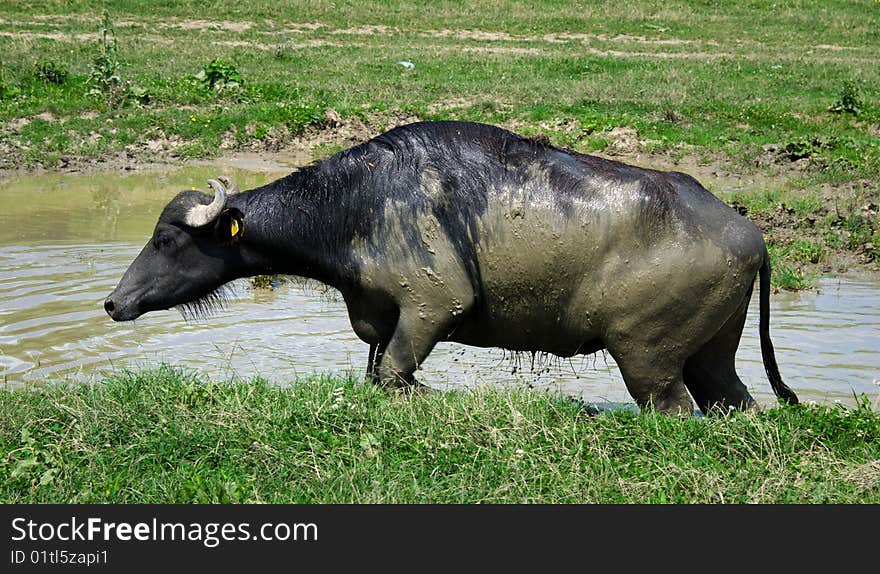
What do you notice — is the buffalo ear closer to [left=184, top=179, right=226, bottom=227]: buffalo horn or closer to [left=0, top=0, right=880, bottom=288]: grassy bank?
[left=184, top=179, right=226, bottom=227]: buffalo horn

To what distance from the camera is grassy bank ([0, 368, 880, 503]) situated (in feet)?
17.1

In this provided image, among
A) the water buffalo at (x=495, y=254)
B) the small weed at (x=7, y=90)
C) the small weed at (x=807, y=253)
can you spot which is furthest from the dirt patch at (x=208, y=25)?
the water buffalo at (x=495, y=254)

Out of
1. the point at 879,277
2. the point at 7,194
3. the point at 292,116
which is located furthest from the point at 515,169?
the point at 292,116

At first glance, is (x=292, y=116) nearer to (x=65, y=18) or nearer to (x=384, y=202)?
(x=384, y=202)

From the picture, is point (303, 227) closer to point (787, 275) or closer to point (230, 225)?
point (230, 225)

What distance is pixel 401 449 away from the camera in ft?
18.9

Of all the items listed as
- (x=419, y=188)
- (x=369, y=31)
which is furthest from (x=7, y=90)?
(x=369, y=31)

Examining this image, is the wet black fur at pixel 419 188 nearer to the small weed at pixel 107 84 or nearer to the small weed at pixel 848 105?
the small weed at pixel 107 84

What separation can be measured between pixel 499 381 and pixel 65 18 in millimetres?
26113

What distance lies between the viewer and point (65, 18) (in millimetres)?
30750

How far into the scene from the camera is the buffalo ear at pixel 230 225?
6895mm

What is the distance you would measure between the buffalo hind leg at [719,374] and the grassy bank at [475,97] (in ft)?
14.0

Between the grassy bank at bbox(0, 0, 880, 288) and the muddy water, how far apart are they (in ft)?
4.90

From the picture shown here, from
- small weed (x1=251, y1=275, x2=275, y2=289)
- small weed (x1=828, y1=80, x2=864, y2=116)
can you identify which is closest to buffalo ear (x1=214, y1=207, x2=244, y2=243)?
small weed (x1=251, y1=275, x2=275, y2=289)
